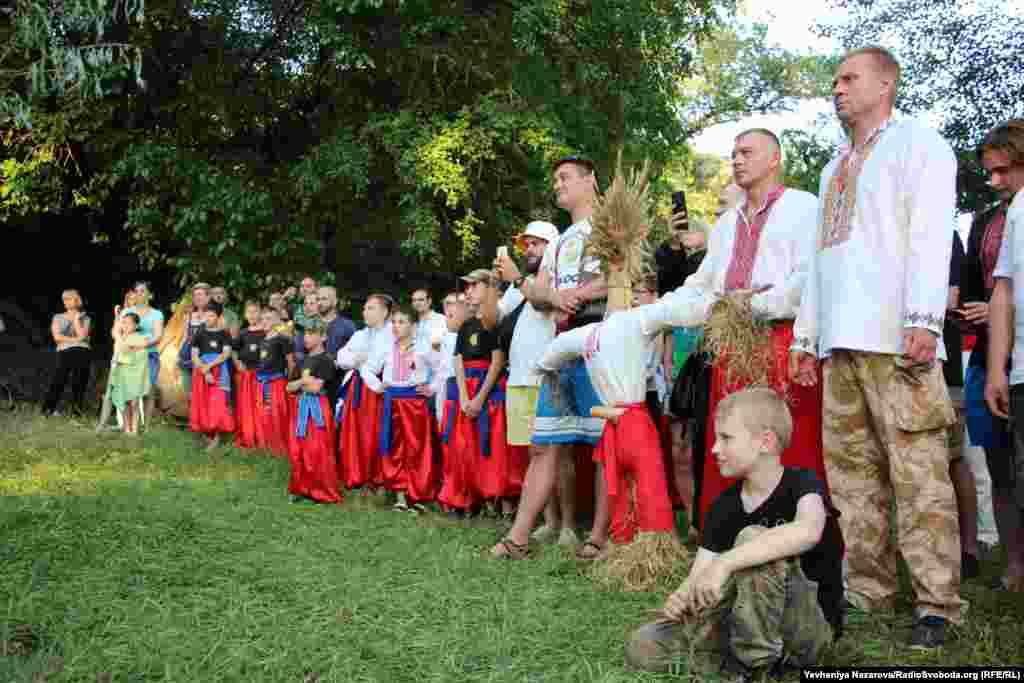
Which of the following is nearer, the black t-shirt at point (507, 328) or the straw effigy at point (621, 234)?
the straw effigy at point (621, 234)

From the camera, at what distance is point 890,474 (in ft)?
11.8

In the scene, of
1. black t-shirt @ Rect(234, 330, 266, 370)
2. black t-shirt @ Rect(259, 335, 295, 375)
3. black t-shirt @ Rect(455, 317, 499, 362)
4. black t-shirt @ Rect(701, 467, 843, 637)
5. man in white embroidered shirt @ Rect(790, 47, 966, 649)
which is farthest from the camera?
black t-shirt @ Rect(234, 330, 266, 370)

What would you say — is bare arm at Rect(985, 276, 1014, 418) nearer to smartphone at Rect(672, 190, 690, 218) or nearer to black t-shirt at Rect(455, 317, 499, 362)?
smartphone at Rect(672, 190, 690, 218)

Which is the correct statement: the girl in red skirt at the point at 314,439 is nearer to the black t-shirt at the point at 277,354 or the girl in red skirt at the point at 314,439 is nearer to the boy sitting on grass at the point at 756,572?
the black t-shirt at the point at 277,354

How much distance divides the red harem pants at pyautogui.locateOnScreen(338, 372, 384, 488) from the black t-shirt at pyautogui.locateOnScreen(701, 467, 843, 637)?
4.77 metres

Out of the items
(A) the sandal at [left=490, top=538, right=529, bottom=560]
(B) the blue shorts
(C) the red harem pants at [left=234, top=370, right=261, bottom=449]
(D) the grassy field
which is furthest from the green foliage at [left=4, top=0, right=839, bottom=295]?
(A) the sandal at [left=490, top=538, right=529, bottom=560]

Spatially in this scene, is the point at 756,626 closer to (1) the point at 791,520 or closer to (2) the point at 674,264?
(1) the point at 791,520

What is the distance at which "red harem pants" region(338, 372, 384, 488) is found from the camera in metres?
7.77

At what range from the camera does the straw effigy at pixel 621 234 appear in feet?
15.5

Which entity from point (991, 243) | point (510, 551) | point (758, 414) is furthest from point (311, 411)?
point (758, 414)

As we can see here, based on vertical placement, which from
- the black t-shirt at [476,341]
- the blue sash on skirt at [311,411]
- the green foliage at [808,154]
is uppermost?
the green foliage at [808,154]

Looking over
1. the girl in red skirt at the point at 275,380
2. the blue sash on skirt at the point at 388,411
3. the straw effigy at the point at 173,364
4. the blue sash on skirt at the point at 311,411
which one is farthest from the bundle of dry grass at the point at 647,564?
the straw effigy at the point at 173,364

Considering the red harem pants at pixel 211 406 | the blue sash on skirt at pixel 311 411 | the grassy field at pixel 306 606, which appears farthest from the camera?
the red harem pants at pixel 211 406

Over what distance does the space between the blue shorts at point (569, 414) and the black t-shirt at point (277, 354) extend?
5.31 m
